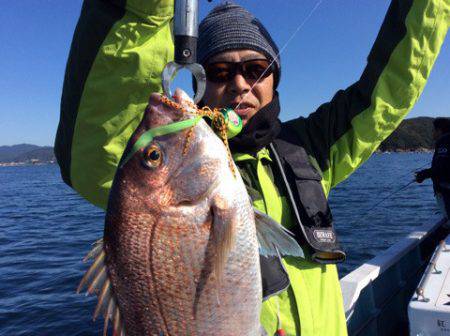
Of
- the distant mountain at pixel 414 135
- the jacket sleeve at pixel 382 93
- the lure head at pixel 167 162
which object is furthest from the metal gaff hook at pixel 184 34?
the distant mountain at pixel 414 135

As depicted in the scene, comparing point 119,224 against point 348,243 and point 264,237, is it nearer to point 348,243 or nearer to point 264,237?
point 264,237

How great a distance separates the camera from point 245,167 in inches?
85.4

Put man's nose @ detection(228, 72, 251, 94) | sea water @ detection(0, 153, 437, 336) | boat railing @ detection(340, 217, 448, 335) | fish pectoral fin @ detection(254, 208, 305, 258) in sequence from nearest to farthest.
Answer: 1. fish pectoral fin @ detection(254, 208, 305, 258)
2. man's nose @ detection(228, 72, 251, 94)
3. boat railing @ detection(340, 217, 448, 335)
4. sea water @ detection(0, 153, 437, 336)

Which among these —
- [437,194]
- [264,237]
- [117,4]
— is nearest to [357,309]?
[264,237]

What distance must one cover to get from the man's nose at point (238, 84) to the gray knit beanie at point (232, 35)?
0.53 ft

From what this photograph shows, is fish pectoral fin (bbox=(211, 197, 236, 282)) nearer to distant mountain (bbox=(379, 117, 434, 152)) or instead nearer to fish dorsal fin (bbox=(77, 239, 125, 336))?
fish dorsal fin (bbox=(77, 239, 125, 336))

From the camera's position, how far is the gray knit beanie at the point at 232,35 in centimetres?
209

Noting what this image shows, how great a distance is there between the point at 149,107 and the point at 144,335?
2.79ft

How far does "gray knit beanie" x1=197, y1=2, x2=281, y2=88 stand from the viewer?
2092 mm

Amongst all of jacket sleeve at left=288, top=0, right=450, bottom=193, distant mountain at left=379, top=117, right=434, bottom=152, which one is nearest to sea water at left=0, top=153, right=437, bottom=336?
jacket sleeve at left=288, top=0, right=450, bottom=193

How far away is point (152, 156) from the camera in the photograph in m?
1.43

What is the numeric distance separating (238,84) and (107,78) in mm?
714

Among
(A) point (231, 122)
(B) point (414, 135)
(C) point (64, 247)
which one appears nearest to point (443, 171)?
(A) point (231, 122)

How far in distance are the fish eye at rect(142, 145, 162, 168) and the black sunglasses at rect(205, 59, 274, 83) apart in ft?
2.71
